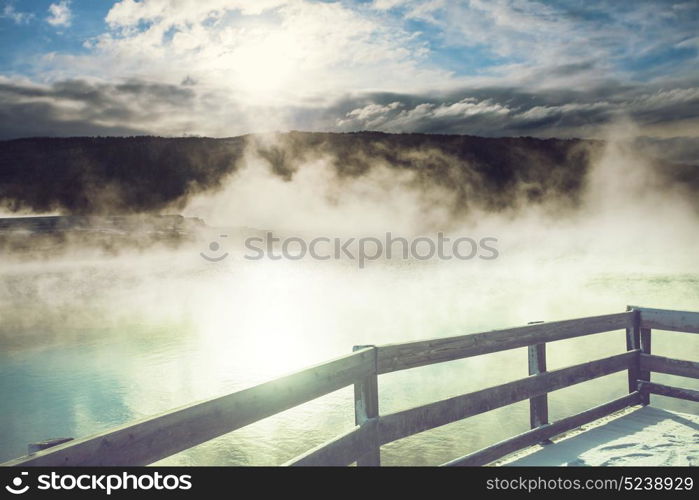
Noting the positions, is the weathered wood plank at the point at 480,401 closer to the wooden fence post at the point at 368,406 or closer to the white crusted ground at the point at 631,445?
the wooden fence post at the point at 368,406

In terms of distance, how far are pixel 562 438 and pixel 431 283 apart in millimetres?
16055

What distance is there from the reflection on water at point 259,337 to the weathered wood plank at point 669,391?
2.36 m

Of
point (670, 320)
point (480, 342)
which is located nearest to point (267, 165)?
point (670, 320)

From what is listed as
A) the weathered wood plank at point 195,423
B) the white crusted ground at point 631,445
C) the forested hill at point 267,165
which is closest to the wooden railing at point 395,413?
the weathered wood plank at point 195,423

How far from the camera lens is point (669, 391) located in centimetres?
562

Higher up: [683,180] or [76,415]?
[683,180]

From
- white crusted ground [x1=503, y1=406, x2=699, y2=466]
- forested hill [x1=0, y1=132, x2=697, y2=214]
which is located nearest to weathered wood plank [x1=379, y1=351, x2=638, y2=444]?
white crusted ground [x1=503, y1=406, x2=699, y2=466]

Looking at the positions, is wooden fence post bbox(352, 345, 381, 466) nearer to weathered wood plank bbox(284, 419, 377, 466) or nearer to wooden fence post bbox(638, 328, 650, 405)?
weathered wood plank bbox(284, 419, 377, 466)

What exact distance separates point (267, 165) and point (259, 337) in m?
70.5

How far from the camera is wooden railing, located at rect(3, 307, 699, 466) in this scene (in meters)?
2.16

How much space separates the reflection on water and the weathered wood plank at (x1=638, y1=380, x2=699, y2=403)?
2.36m

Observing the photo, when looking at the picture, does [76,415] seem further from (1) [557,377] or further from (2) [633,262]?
(2) [633,262]

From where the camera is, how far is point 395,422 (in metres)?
3.66
